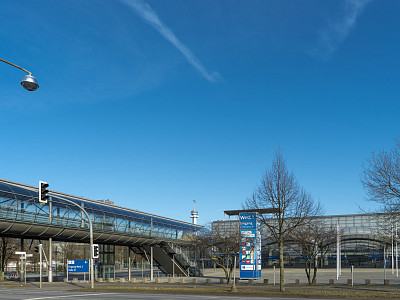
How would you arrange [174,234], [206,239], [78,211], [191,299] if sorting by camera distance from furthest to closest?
[174,234] < [206,239] < [78,211] < [191,299]

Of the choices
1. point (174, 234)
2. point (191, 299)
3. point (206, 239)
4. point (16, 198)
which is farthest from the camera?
point (174, 234)

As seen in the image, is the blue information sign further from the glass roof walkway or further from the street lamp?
the street lamp

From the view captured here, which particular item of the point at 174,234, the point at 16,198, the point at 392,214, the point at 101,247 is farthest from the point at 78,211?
the point at 392,214

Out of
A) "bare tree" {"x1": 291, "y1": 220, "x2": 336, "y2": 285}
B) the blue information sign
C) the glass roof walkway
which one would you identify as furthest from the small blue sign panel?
"bare tree" {"x1": 291, "y1": 220, "x2": 336, "y2": 285}

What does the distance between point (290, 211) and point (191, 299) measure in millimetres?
11354

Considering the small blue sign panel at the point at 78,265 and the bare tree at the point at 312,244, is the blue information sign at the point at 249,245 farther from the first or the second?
the small blue sign panel at the point at 78,265

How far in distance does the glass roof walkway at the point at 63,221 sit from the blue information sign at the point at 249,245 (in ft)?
53.7

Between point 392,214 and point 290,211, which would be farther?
point 290,211

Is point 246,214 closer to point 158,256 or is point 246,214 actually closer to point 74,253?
point 158,256

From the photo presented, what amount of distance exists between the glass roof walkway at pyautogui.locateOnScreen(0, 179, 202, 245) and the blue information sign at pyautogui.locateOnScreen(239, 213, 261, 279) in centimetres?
1638

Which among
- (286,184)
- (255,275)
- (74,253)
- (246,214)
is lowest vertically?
(74,253)

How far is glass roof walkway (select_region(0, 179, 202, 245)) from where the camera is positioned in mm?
37688

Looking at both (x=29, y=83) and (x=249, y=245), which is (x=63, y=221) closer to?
(x=249, y=245)

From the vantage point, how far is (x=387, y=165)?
2778 centimetres
